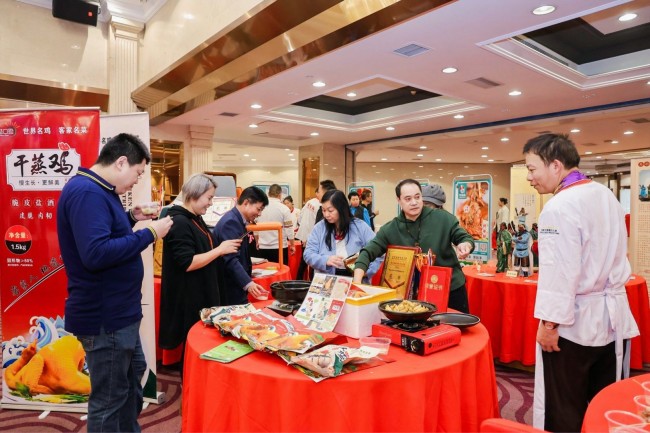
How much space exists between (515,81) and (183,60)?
4.32 meters

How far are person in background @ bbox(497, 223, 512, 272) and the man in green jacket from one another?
4.94 ft

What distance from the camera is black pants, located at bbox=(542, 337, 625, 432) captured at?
1.65 meters

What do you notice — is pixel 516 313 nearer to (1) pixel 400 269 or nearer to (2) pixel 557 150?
(1) pixel 400 269

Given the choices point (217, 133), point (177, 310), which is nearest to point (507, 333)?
point (177, 310)

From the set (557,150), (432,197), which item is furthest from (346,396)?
(432,197)

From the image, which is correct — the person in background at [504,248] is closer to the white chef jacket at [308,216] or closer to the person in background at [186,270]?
the person in background at [186,270]

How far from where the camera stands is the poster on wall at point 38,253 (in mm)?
2758

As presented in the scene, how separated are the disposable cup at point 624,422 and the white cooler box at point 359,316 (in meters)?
0.84

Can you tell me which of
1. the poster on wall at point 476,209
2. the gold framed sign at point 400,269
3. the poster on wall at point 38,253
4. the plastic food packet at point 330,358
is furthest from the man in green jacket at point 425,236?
the poster on wall at point 476,209

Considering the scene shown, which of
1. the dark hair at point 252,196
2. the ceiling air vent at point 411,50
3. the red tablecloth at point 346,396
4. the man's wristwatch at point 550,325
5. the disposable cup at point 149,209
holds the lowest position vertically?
the red tablecloth at point 346,396

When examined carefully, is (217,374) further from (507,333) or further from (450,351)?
(507,333)

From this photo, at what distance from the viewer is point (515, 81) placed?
559 cm

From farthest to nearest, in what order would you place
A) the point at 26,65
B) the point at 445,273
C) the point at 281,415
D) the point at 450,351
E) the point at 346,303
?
the point at 26,65
the point at 445,273
the point at 346,303
the point at 450,351
the point at 281,415

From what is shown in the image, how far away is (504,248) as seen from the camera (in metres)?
3.79
